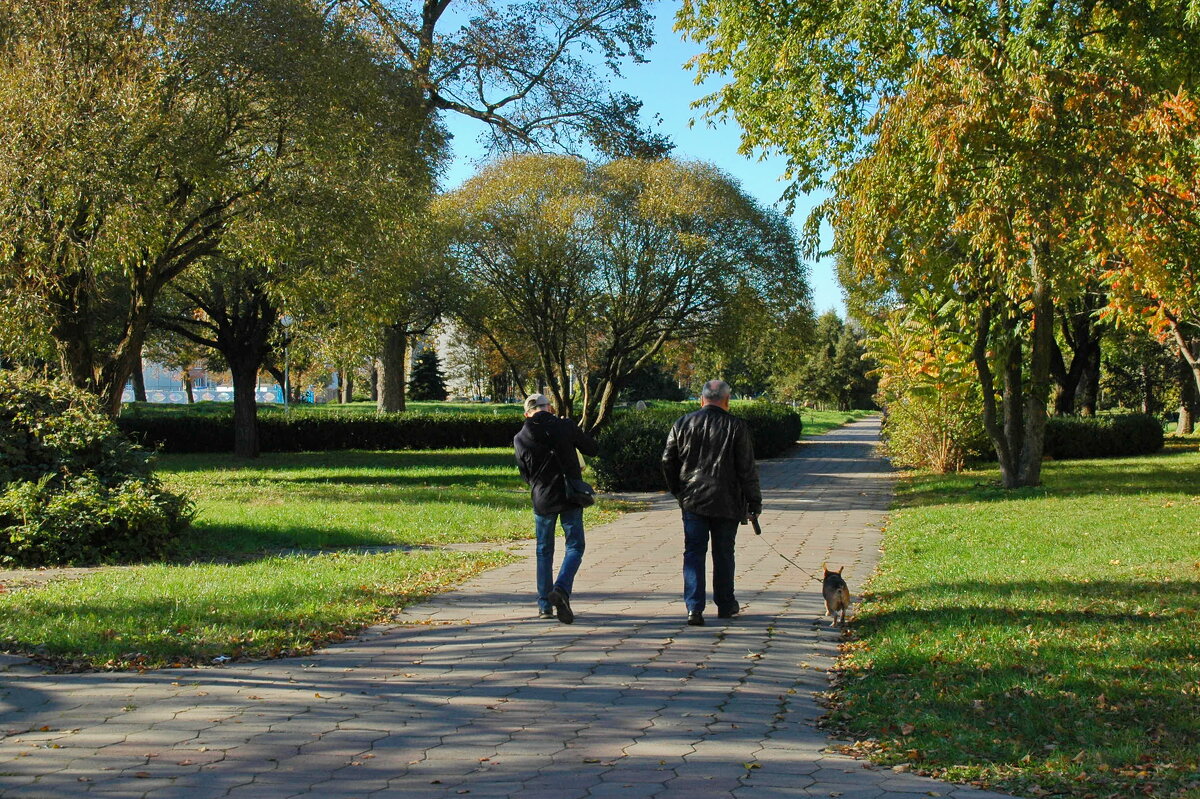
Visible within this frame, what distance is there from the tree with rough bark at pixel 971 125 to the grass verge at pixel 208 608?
20.0 ft

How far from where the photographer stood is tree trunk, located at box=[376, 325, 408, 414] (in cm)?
A: 3174

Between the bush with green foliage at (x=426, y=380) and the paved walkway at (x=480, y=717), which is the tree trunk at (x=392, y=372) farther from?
the bush with green foliage at (x=426, y=380)

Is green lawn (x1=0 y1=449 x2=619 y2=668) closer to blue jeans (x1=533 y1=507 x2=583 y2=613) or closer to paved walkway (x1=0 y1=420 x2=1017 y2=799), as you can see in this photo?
paved walkway (x1=0 y1=420 x2=1017 y2=799)

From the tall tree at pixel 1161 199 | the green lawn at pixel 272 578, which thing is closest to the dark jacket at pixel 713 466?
the green lawn at pixel 272 578

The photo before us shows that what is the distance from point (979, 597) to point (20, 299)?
14143 mm

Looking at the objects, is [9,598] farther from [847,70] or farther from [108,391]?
[847,70]

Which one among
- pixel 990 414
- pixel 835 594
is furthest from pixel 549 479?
pixel 990 414

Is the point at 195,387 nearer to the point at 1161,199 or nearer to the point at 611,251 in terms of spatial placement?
the point at 611,251

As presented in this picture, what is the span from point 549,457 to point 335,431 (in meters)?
28.4

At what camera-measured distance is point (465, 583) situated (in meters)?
9.60

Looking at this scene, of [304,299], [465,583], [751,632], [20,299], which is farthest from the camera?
[304,299]

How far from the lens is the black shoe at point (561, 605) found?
7480mm

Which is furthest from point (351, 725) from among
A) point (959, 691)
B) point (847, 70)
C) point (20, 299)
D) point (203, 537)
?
A: point (20, 299)

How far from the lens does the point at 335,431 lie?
115 ft
